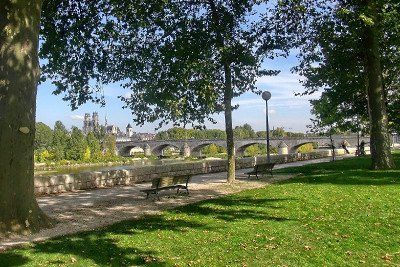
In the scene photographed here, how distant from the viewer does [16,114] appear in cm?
862

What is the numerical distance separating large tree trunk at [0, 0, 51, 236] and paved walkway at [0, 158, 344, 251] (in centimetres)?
60

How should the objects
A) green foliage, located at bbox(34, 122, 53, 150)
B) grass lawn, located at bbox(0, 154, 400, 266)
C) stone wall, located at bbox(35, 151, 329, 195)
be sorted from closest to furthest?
grass lawn, located at bbox(0, 154, 400, 266) → stone wall, located at bbox(35, 151, 329, 195) → green foliage, located at bbox(34, 122, 53, 150)

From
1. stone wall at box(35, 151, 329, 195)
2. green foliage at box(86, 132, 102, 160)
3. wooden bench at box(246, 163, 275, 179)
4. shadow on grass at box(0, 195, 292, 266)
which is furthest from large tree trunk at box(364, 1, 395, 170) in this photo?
green foliage at box(86, 132, 102, 160)

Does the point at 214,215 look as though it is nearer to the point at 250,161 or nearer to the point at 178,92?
the point at 178,92

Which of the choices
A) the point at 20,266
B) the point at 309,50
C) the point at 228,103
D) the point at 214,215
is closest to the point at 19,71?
the point at 20,266

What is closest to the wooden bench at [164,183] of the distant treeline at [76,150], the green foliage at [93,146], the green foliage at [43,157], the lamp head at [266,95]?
the lamp head at [266,95]

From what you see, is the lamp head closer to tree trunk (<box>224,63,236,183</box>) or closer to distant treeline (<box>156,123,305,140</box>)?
tree trunk (<box>224,63,236,183</box>)

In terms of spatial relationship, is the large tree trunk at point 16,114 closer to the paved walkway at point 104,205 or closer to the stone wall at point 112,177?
the paved walkway at point 104,205

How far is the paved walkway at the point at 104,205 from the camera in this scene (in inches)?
354

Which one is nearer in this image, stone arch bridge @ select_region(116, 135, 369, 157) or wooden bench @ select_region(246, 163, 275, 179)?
wooden bench @ select_region(246, 163, 275, 179)

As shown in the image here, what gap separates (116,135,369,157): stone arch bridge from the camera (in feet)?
263

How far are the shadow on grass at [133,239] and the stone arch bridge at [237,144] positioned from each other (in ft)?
189

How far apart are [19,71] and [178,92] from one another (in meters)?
8.46

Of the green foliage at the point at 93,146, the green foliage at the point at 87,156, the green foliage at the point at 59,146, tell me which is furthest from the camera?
the green foliage at the point at 93,146
